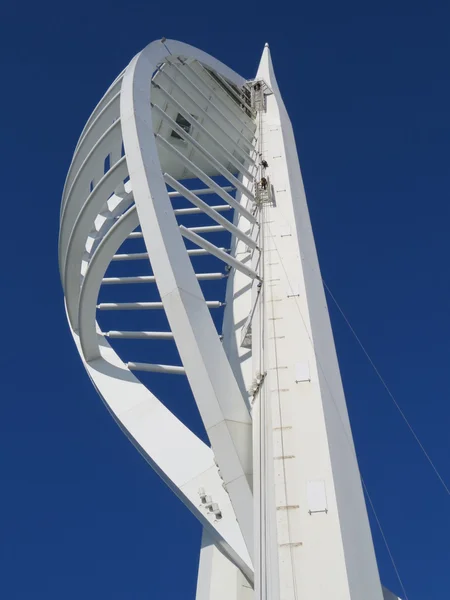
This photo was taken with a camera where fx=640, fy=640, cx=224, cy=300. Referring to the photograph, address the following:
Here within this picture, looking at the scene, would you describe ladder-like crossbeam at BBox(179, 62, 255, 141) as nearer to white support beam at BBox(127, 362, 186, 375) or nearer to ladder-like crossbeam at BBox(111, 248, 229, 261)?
ladder-like crossbeam at BBox(111, 248, 229, 261)

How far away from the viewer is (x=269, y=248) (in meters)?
10.7

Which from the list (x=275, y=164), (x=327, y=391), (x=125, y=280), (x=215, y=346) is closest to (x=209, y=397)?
(x=215, y=346)

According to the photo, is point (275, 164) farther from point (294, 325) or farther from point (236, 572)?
point (236, 572)

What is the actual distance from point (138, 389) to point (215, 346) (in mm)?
3922

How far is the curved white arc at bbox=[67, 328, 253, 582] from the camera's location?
7777 millimetres

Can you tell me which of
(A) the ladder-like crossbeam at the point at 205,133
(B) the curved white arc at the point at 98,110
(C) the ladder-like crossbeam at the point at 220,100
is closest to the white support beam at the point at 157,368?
(A) the ladder-like crossbeam at the point at 205,133

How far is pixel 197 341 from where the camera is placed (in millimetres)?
7090

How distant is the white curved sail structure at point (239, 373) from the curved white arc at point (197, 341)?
0.02m

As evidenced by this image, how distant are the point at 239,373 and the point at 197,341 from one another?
168 inches

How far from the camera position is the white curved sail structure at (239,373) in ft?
20.9

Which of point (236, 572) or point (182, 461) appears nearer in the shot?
point (182, 461)

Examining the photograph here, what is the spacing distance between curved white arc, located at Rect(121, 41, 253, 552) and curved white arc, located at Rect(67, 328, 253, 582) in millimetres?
1331

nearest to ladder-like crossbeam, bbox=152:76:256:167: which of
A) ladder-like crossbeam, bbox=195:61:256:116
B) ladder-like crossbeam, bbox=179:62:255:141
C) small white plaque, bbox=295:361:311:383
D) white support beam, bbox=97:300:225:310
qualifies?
ladder-like crossbeam, bbox=179:62:255:141

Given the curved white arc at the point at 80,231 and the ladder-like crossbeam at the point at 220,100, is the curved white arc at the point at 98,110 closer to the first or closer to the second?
the curved white arc at the point at 80,231
